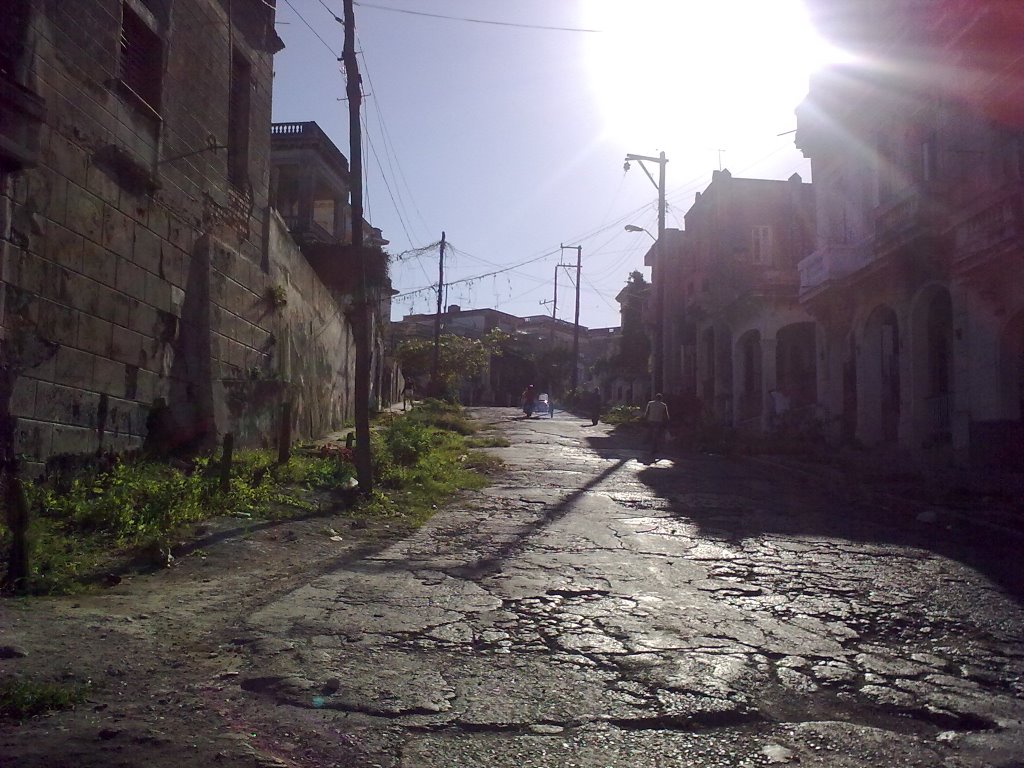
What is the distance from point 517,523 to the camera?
32.7 ft

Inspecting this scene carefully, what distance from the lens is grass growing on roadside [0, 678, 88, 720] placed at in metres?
3.90

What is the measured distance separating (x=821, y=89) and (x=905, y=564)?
1735 cm

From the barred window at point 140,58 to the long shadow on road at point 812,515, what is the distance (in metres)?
8.27

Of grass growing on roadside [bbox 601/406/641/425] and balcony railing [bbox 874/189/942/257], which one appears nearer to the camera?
balcony railing [bbox 874/189/942/257]

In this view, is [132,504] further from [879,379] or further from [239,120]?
[879,379]

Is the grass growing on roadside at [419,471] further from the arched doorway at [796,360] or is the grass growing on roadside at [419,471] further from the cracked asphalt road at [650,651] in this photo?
the arched doorway at [796,360]

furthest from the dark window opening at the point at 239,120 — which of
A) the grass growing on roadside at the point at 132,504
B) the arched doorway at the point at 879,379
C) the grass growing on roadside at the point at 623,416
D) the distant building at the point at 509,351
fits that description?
the distant building at the point at 509,351

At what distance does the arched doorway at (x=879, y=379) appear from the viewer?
782 inches

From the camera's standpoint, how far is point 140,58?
11117 mm

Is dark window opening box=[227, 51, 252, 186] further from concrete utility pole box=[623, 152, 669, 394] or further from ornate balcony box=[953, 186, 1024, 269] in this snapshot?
concrete utility pole box=[623, 152, 669, 394]

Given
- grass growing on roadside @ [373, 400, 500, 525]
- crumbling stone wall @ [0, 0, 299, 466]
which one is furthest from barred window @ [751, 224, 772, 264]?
crumbling stone wall @ [0, 0, 299, 466]

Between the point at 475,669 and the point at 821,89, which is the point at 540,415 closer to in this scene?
the point at 821,89

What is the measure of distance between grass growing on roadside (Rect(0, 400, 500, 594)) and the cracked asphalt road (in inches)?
59.3

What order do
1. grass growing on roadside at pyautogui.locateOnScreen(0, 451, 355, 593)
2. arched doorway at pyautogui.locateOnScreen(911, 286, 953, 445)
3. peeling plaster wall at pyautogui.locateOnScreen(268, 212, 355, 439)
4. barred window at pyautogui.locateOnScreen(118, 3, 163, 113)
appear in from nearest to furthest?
grass growing on roadside at pyautogui.locateOnScreen(0, 451, 355, 593) → barred window at pyautogui.locateOnScreen(118, 3, 163, 113) → peeling plaster wall at pyautogui.locateOnScreen(268, 212, 355, 439) → arched doorway at pyautogui.locateOnScreen(911, 286, 953, 445)
